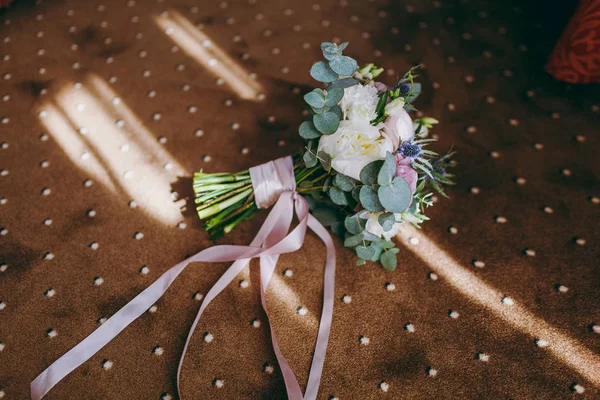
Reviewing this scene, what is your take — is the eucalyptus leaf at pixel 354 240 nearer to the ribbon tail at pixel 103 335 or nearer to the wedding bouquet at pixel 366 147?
the wedding bouquet at pixel 366 147

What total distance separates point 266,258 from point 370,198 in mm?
358

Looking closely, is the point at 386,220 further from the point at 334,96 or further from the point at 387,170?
the point at 334,96

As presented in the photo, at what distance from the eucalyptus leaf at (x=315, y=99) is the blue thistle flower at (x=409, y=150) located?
0.61ft

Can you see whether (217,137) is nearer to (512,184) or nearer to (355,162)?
(355,162)

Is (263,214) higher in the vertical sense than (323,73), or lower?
lower

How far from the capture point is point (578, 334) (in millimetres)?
1043

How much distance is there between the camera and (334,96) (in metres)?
0.90

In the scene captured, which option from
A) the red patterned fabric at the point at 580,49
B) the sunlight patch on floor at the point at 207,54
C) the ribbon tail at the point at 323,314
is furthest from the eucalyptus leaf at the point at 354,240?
the red patterned fabric at the point at 580,49

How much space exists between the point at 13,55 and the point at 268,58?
891 millimetres

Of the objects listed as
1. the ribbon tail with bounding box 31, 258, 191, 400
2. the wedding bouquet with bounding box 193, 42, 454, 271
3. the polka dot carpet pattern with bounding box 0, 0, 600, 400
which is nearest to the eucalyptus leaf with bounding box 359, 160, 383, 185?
the wedding bouquet with bounding box 193, 42, 454, 271

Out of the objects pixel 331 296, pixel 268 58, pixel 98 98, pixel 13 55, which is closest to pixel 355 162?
pixel 331 296

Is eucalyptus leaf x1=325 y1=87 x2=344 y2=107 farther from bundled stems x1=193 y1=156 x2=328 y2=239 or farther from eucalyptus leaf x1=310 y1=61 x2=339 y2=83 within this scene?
bundled stems x1=193 y1=156 x2=328 y2=239

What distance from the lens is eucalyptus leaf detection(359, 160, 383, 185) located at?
854 mm

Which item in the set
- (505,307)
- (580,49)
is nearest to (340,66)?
(505,307)
